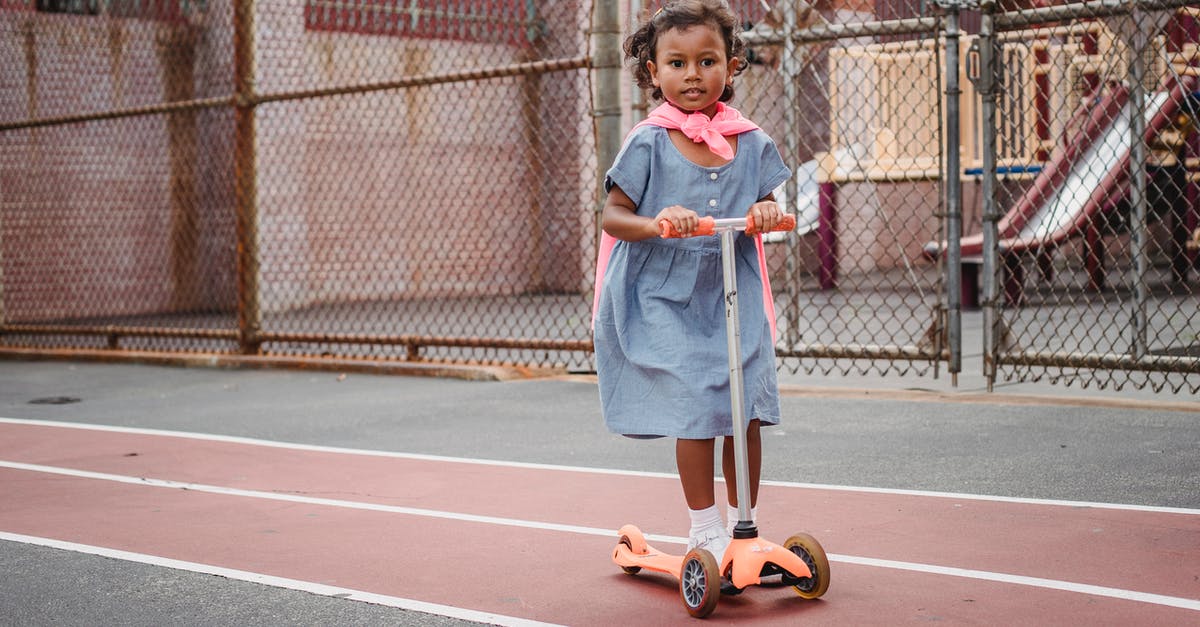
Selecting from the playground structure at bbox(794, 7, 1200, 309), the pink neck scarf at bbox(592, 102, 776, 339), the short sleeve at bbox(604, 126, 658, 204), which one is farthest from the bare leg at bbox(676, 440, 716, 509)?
the playground structure at bbox(794, 7, 1200, 309)

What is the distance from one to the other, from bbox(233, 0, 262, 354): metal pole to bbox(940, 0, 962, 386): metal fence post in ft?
16.9

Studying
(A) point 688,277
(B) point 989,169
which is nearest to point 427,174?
(B) point 989,169

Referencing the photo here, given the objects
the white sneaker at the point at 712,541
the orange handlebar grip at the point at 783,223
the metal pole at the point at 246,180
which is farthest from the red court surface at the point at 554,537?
the metal pole at the point at 246,180

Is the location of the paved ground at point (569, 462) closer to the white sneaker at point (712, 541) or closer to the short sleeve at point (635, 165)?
the white sneaker at point (712, 541)

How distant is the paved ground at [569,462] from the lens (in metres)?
3.74

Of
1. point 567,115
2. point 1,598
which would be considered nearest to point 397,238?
point 567,115

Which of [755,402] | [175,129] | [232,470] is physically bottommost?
[232,470]

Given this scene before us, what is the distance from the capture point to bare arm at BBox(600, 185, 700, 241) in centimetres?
348

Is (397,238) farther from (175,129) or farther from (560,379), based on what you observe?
(560,379)

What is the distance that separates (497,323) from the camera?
574 inches

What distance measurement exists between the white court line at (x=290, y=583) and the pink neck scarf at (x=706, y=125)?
1358mm

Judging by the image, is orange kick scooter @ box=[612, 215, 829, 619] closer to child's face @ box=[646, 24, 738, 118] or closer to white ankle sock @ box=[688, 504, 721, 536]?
white ankle sock @ box=[688, 504, 721, 536]

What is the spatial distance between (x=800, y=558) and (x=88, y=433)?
15.9ft

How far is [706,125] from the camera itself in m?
3.83
